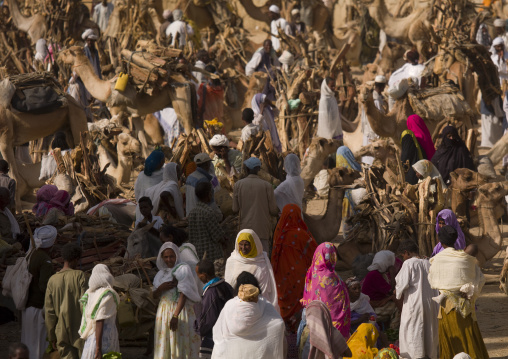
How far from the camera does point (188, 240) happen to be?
8.91m

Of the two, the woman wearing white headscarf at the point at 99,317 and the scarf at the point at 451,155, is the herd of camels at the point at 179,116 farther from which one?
the woman wearing white headscarf at the point at 99,317

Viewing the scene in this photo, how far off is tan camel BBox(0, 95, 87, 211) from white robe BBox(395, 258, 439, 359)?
19.2 ft

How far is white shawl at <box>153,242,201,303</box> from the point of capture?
24.4ft

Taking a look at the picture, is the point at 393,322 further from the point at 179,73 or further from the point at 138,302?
the point at 179,73

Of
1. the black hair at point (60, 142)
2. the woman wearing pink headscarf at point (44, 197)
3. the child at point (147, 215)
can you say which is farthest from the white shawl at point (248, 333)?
the black hair at point (60, 142)

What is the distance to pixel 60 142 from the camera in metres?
12.6

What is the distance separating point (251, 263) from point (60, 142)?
532cm

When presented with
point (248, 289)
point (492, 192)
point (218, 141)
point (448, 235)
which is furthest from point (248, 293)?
point (218, 141)

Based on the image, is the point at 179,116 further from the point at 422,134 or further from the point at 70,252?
the point at 70,252

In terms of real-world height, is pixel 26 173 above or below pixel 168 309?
above

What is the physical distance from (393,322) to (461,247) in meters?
0.99

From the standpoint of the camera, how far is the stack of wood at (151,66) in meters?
14.1

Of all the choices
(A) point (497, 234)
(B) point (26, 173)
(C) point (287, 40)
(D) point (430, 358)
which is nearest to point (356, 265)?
(D) point (430, 358)

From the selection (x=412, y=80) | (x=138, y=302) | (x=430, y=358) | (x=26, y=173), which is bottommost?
(x=430, y=358)
